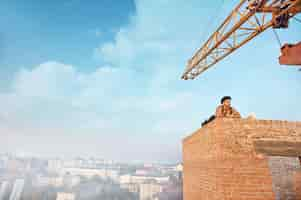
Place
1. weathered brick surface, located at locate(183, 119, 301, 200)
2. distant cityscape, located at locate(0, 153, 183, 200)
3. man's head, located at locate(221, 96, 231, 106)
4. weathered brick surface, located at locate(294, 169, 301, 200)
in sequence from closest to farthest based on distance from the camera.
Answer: weathered brick surface, located at locate(183, 119, 301, 200), weathered brick surface, located at locate(294, 169, 301, 200), man's head, located at locate(221, 96, 231, 106), distant cityscape, located at locate(0, 153, 183, 200)

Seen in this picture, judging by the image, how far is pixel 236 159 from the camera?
6957mm

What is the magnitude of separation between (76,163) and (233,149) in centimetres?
12135

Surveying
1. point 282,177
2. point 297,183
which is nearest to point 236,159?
point 282,177

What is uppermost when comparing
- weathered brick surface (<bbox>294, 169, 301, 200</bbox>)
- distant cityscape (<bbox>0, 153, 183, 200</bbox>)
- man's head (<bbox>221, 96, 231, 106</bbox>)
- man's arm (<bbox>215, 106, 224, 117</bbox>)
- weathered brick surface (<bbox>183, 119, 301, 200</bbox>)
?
man's head (<bbox>221, 96, 231, 106</bbox>)

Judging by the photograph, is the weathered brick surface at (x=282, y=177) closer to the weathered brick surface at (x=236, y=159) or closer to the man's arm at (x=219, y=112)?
the weathered brick surface at (x=236, y=159)

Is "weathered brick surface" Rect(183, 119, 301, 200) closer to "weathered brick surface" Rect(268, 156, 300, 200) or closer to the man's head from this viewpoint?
the man's head

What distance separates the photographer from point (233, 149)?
7.06 m

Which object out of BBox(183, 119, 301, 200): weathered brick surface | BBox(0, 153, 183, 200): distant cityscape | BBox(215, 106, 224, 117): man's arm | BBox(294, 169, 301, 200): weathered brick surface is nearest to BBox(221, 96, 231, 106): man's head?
BBox(215, 106, 224, 117): man's arm

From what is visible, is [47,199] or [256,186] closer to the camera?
[256,186]

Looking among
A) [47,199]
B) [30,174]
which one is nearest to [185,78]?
[47,199]

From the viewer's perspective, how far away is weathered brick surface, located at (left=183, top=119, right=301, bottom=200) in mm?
6590

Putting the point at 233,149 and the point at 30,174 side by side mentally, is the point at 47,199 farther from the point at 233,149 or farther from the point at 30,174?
the point at 233,149

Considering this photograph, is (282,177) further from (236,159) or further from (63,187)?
(63,187)

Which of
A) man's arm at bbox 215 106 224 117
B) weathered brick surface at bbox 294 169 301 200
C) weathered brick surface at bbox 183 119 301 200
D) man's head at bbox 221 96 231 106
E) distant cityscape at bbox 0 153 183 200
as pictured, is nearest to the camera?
weathered brick surface at bbox 183 119 301 200
